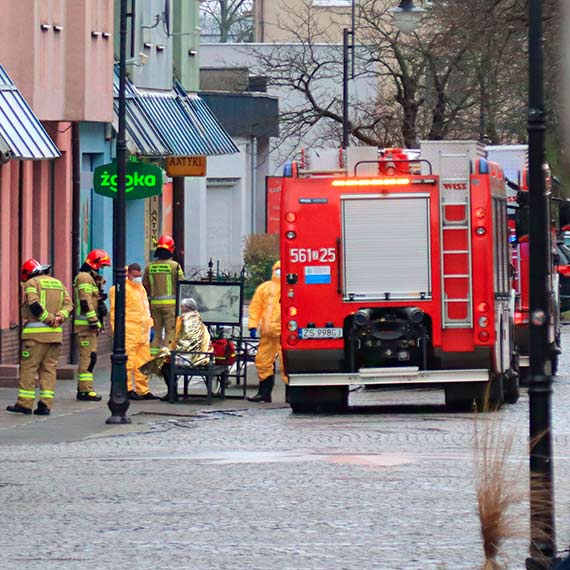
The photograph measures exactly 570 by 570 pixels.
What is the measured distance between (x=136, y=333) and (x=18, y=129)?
10.5 feet

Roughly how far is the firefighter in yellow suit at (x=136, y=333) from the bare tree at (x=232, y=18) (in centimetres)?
4937

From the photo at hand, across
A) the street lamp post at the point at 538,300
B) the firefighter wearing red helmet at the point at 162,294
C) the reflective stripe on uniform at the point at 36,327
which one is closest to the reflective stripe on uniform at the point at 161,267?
the firefighter wearing red helmet at the point at 162,294

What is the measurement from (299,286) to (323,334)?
0.60 meters

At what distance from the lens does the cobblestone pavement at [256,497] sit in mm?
9773

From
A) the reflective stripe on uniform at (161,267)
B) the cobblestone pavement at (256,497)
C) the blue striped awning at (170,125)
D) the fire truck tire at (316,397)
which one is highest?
the blue striped awning at (170,125)

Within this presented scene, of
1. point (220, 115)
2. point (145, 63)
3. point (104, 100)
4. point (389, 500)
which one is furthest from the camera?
point (220, 115)

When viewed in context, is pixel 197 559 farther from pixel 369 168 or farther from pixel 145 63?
pixel 145 63

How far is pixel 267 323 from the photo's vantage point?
70.5 feet

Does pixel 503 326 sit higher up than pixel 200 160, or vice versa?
pixel 200 160

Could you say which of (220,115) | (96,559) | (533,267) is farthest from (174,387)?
(220,115)

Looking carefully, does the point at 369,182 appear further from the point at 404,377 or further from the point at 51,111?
the point at 51,111

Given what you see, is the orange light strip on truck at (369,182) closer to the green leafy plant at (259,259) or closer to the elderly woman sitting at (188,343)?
the elderly woman sitting at (188,343)

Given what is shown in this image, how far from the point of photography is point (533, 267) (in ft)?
27.8

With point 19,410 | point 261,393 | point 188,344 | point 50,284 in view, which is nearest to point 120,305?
point 50,284
